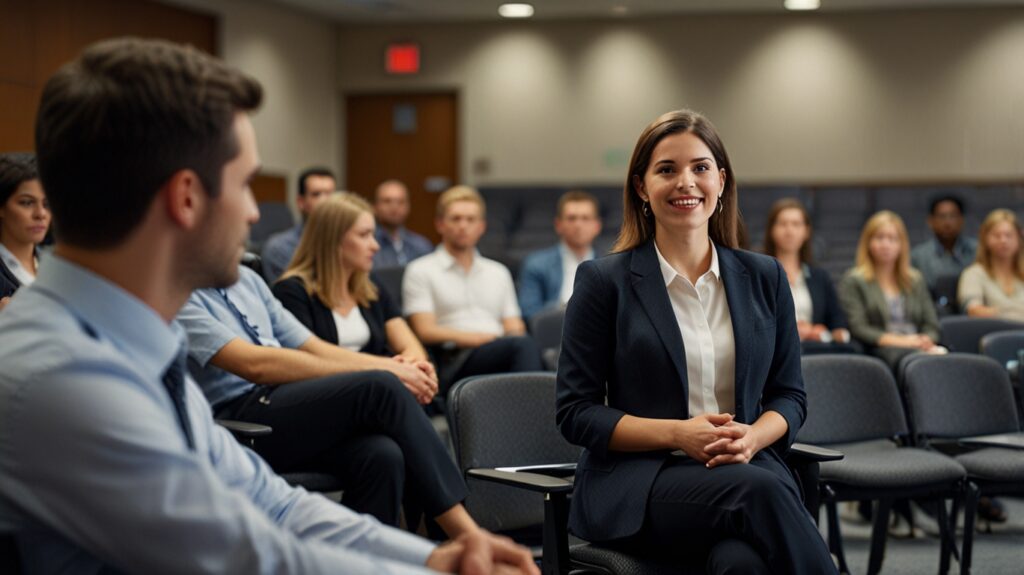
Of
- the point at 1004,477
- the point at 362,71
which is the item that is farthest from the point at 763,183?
the point at 1004,477

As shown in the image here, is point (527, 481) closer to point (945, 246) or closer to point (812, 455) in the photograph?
point (812, 455)

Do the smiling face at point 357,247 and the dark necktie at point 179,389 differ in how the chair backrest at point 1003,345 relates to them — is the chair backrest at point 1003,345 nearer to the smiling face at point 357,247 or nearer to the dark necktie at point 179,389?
the smiling face at point 357,247

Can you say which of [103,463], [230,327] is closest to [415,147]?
[230,327]

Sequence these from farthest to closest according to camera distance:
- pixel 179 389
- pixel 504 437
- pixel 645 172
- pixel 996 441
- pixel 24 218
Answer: pixel 996 441 < pixel 24 218 < pixel 504 437 < pixel 645 172 < pixel 179 389

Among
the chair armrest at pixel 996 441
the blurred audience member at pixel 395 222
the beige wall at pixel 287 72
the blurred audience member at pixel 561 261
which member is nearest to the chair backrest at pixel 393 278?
the blurred audience member at pixel 561 261

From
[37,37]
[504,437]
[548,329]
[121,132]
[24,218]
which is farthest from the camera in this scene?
[37,37]

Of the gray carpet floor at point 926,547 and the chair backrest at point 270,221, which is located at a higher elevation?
the chair backrest at point 270,221

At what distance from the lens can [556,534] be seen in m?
2.50

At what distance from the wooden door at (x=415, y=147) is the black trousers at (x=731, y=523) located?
395 inches

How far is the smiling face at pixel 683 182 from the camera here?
2604mm

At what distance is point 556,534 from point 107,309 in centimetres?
150

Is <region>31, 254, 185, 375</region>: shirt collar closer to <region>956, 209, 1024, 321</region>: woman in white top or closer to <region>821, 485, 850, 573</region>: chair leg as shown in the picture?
<region>821, 485, 850, 573</region>: chair leg

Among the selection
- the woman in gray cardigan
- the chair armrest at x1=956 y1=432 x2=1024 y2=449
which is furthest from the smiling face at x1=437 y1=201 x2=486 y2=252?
the chair armrest at x1=956 y1=432 x2=1024 y2=449

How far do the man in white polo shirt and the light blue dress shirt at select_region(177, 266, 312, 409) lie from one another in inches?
60.3
